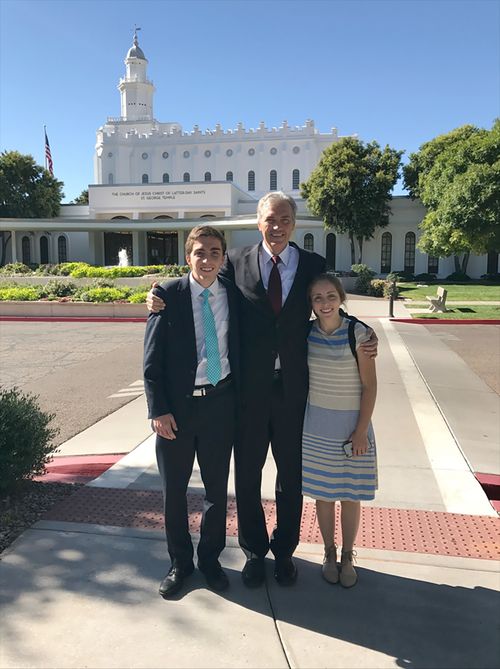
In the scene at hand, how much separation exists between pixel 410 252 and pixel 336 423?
135ft

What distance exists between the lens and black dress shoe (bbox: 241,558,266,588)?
3.03 metres

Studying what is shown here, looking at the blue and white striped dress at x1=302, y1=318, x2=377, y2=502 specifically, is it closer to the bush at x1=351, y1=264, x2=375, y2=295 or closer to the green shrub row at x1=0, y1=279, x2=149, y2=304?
the green shrub row at x1=0, y1=279, x2=149, y2=304

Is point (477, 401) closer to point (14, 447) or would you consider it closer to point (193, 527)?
point (193, 527)

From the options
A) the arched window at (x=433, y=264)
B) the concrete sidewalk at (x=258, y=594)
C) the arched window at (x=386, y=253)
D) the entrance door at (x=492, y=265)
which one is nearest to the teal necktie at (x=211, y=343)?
the concrete sidewalk at (x=258, y=594)

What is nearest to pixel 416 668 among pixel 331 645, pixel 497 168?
pixel 331 645

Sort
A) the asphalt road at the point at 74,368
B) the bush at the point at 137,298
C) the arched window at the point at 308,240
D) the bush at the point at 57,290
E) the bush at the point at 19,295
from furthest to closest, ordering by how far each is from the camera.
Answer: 1. the arched window at the point at 308,240
2. the bush at the point at 57,290
3. the bush at the point at 19,295
4. the bush at the point at 137,298
5. the asphalt road at the point at 74,368

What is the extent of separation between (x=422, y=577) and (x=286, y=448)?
1.08m

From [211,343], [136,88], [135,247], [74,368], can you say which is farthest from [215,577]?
[136,88]

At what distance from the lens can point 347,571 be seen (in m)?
3.04

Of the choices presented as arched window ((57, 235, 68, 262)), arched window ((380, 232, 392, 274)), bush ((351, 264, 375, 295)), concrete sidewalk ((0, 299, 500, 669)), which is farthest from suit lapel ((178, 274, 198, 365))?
arched window ((57, 235, 68, 262))

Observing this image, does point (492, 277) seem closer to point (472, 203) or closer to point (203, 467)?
point (472, 203)

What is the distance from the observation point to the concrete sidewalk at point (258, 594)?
8.16 ft

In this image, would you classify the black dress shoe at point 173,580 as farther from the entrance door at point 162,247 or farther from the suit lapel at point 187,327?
the entrance door at point 162,247

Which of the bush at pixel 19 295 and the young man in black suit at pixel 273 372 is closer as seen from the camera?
the young man in black suit at pixel 273 372
